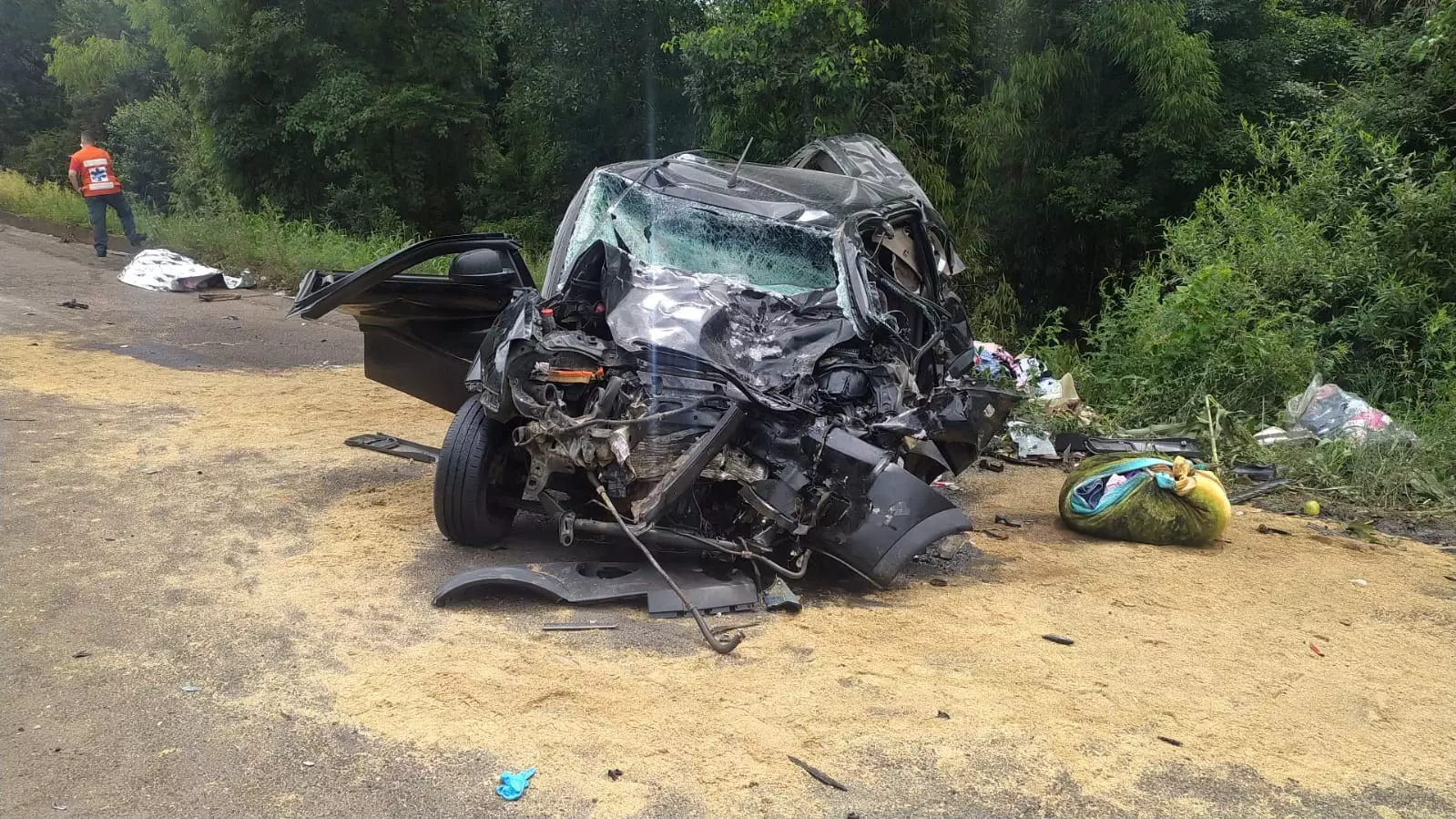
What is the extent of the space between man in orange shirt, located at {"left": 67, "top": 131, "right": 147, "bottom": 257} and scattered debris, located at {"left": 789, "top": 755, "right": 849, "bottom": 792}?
49.6ft

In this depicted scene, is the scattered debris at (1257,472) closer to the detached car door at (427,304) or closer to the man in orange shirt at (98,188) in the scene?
the detached car door at (427,304)

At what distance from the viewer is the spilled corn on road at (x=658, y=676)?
116 inches

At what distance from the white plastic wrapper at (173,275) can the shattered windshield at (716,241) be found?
9204 mm

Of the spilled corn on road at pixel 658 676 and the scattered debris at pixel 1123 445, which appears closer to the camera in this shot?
the spilled corn on road at pixel 658 676

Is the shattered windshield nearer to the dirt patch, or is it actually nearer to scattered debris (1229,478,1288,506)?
the dirt patch

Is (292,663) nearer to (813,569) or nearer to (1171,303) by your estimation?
(813,569)

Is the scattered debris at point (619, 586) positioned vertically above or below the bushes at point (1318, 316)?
below

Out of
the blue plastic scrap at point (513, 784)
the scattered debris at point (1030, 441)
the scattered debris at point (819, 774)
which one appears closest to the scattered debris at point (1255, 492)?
the scattered debris at point (1030, 441)

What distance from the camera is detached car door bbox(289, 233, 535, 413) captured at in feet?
15.6

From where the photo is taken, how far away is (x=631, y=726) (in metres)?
3.26

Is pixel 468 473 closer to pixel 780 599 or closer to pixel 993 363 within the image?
pixel 780 599

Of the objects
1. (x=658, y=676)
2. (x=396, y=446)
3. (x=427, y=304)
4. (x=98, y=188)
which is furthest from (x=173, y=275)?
(x=658, y=676)

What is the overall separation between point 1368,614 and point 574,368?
3.66 metres

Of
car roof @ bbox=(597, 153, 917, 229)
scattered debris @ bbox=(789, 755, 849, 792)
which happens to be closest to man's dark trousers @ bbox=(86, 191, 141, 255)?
car roof @ bbox=(597, 153, 917, 229)
